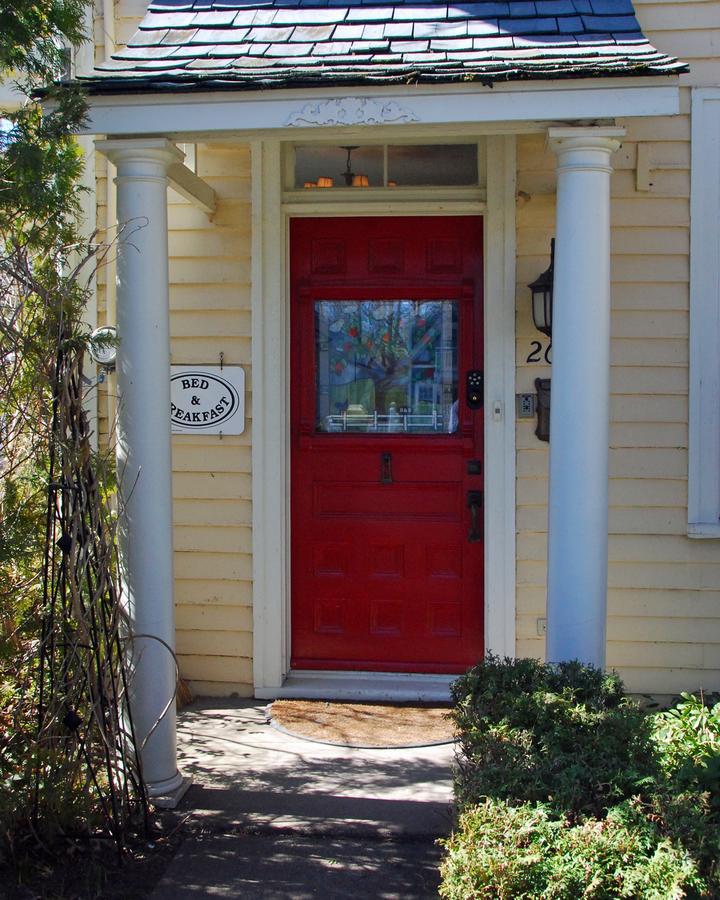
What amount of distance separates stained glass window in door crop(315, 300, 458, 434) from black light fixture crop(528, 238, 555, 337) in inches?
20.5

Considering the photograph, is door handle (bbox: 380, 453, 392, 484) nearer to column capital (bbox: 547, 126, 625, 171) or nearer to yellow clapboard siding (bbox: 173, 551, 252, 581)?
yellow clapboard siding (bbox: 173, 551, 252, 581)

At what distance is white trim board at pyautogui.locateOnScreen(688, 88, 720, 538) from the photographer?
4.96 metres

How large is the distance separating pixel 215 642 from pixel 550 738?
276 centimetres

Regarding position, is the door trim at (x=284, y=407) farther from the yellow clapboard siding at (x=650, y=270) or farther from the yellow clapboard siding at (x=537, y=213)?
the yellow clapboard siding at (x=650, y=270)

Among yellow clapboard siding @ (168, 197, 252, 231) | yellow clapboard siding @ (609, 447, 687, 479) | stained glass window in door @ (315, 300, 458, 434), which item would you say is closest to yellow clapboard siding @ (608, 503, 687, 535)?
yellow clapboard siding @ (609, 447, 687, 479)

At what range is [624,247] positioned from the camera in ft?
16.5

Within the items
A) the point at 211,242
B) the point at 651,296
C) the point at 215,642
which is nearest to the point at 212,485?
the point at 215,642

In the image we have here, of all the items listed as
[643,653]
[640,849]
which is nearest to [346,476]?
[643,653]

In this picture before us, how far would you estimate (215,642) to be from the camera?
17.4ft

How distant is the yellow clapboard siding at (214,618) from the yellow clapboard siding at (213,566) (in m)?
0.16

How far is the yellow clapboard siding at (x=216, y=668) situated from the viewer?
17.4 ft

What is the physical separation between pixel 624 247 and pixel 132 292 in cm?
258

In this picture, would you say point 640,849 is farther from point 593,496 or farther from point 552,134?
point 552,134

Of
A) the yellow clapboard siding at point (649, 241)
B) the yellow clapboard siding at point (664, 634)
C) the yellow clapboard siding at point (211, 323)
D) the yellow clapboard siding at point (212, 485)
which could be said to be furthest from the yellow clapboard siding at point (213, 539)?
the yellow clapboard siding at point (649, 241)
